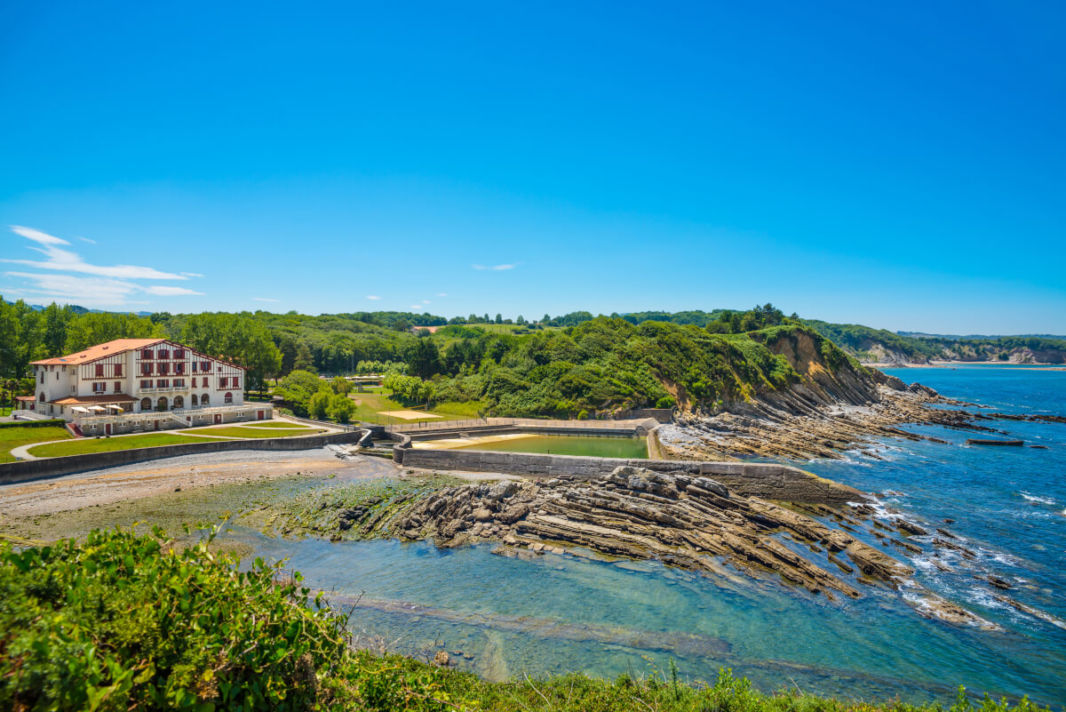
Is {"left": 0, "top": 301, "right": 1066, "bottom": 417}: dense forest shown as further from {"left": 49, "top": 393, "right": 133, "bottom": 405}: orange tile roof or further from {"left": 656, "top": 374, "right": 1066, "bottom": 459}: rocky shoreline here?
{"left": 49, "top": 393, "right": 133, "bottom": 405}: orange tile roof

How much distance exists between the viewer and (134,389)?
44281 mm

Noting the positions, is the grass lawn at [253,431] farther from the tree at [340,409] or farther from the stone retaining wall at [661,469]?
the stone retaining wall at [661,469]

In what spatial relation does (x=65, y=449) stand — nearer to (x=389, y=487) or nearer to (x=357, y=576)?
(x=389, y=487)

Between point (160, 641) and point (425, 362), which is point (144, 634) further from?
point (425, 362)

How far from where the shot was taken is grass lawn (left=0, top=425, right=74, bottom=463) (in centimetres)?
3468

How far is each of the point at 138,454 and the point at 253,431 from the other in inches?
370

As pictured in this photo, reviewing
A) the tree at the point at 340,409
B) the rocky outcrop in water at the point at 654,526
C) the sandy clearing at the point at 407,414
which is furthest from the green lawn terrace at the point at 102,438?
the rocky outcrop in water at the point at 654,526

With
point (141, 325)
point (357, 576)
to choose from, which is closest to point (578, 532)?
point (357, 576)

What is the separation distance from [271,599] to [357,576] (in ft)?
53.7

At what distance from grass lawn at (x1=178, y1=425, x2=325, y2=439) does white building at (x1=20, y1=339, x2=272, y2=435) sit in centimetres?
282

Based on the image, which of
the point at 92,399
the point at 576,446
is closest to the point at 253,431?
the point at 92,399

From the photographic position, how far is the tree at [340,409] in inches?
2026

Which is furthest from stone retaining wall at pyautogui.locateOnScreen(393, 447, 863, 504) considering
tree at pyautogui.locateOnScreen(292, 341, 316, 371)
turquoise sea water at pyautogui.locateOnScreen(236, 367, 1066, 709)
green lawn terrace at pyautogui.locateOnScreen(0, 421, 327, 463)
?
tree at pyautogui.locateOnScreen(292, 341, 316, 371)

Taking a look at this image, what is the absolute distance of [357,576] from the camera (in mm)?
21078
